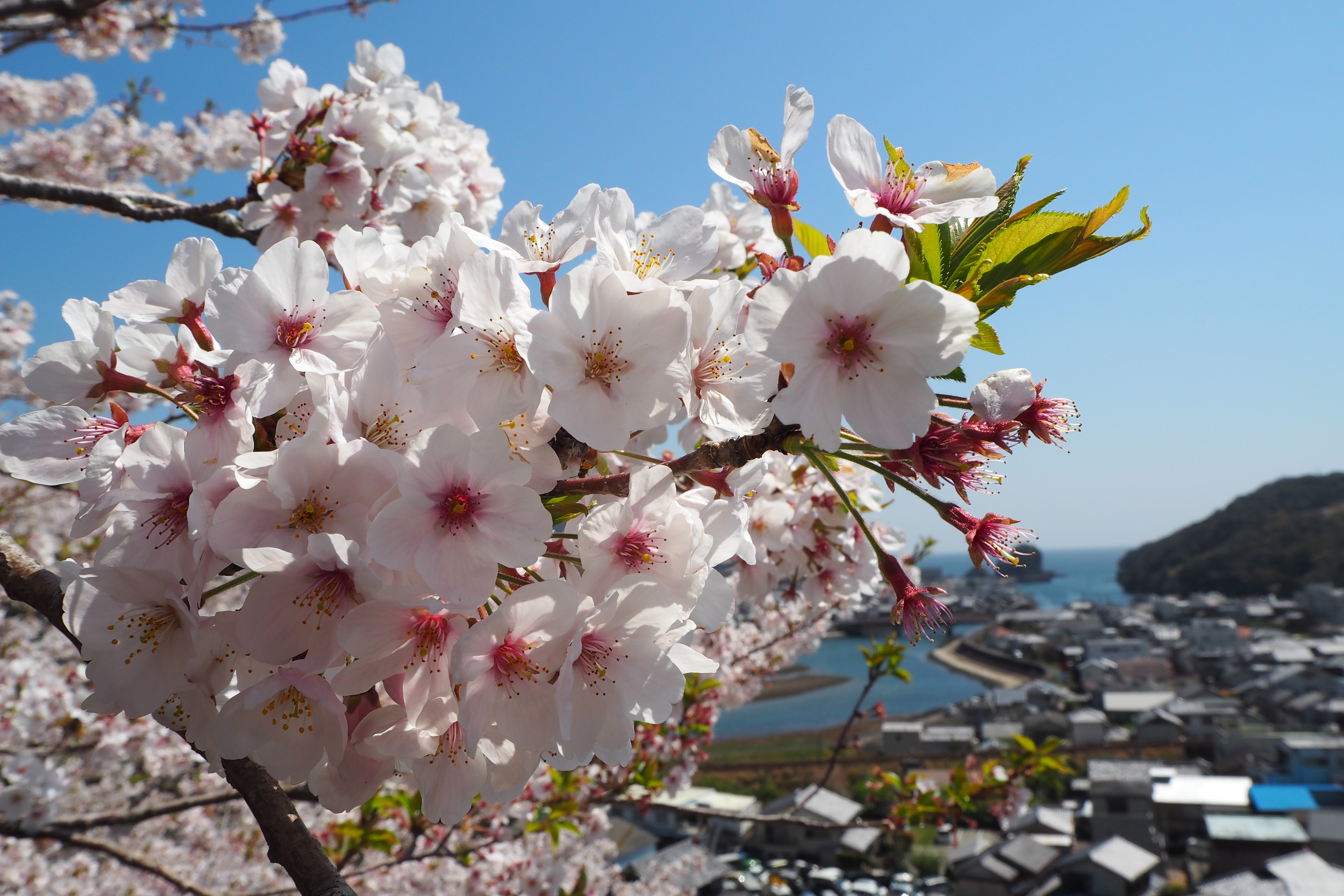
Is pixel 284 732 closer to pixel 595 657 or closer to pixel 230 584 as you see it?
pixel 230 584

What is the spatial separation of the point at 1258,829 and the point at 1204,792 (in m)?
4.05

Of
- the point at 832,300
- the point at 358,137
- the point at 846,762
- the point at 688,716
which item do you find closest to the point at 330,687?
the point at 832,300

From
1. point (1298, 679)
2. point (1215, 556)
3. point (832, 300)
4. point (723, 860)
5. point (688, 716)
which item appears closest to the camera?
point (832, 300)

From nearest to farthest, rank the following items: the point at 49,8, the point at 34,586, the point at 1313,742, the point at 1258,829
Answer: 1. the point at 34,586
2. the point at 49,8
3. the point at 1258,829
4. the point at 1313,742

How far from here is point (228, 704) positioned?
892 millimetres

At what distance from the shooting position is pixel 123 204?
99.1 inches

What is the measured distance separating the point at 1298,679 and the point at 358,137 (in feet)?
156

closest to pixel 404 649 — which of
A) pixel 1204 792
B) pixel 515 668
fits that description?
pixel 515 668

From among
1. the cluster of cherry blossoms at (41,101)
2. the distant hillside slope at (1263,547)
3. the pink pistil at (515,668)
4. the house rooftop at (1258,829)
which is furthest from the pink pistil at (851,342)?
the distant hillside slope at (1263,547)

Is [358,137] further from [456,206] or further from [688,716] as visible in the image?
[688,716]

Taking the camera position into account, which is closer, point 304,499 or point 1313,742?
point 304,499

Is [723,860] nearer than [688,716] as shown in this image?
No

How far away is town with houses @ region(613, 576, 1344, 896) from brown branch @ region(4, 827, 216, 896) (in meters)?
1.66

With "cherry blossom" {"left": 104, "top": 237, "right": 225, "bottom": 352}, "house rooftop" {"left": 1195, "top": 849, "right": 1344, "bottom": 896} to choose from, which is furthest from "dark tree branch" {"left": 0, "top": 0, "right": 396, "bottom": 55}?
"house rooftop" {"left": 1195, "top": 849, "right": 1344, "bottom": 896}
